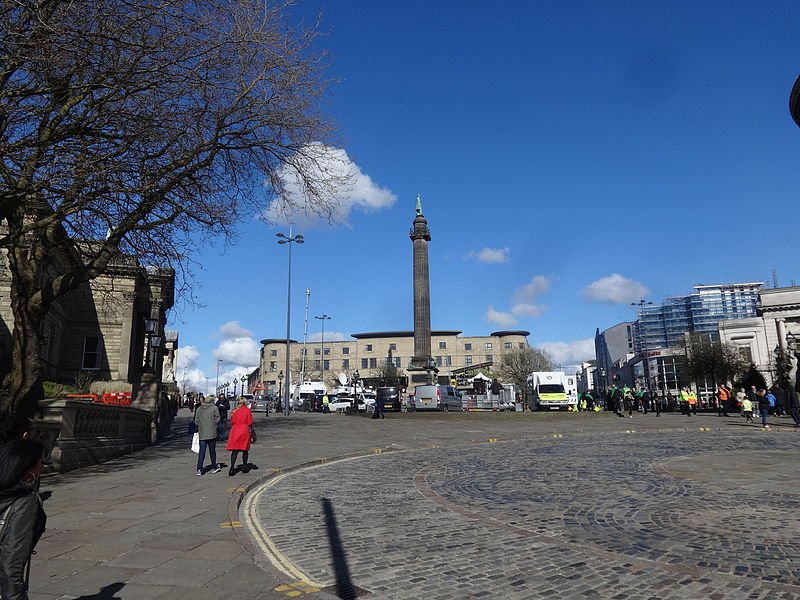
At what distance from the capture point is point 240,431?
11.5 metres

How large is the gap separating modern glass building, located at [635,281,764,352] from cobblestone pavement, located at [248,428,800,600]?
6059 inches

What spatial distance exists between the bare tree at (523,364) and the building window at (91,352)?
190ft

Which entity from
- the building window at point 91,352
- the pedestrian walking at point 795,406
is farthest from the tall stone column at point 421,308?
the pedestrian walking at point 795,406

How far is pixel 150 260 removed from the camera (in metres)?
14.2

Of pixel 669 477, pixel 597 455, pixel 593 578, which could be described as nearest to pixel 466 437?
pixel 597 455

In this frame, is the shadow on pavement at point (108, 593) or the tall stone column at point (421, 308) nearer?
the shadow on pavement at point (108, 593)

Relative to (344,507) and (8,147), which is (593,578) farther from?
(8,147)

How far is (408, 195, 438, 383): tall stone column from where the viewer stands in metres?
56.8

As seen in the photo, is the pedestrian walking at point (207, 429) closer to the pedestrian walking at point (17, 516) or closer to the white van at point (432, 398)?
the pedestrian walking at point (17, 516)

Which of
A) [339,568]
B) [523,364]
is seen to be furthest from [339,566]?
[523,364]

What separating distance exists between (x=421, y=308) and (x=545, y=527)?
51048 millimetres

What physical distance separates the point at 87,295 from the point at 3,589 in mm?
42413

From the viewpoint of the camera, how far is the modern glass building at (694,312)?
520 feet

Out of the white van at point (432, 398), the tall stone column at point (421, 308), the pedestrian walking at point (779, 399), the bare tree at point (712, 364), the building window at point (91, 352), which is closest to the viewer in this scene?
the pedestrian walking at point (779, 399)
